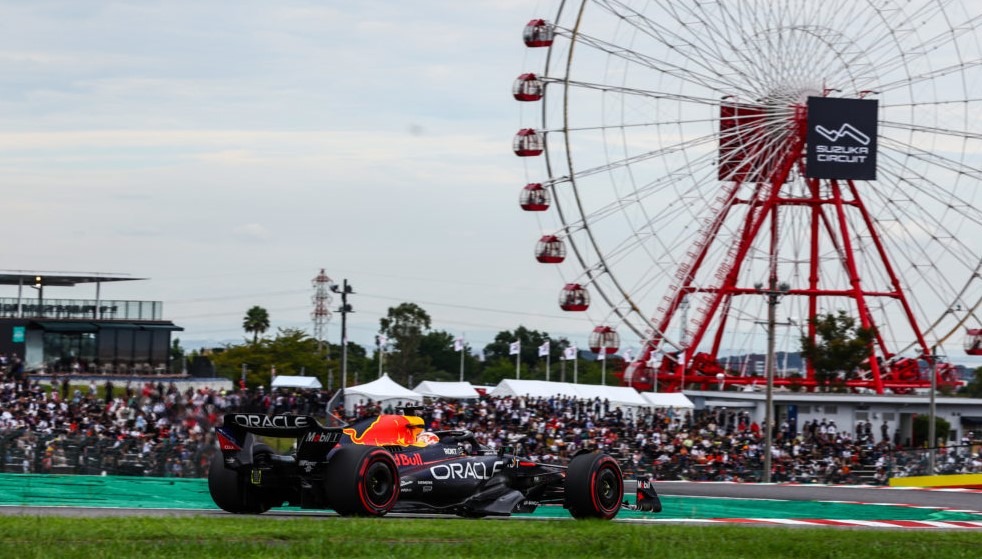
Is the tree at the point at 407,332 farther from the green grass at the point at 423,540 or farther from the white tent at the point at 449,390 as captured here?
the green grass at the point at 423,540

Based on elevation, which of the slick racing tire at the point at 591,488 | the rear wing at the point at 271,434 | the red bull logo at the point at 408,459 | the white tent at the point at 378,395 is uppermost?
the white tent at the point at 378,395

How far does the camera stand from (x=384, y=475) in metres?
17.9

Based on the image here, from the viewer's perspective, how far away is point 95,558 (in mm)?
11664

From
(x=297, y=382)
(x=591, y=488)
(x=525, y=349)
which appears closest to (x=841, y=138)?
(x=297, y=382)

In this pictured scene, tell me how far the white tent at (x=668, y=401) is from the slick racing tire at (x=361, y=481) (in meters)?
39.1

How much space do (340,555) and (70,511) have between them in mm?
7551

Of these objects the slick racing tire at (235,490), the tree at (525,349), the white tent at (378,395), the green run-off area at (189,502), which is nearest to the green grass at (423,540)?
the slick racing tire at (235,490)

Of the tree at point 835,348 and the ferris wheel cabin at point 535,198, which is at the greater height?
the ferris wheel cabin at point 535,198

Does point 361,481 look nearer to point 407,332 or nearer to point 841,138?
point 841,138

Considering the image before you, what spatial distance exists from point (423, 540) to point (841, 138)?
43.2m

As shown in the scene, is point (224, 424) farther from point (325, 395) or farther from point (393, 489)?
point (325, 395)

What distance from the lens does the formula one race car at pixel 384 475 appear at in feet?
58.0

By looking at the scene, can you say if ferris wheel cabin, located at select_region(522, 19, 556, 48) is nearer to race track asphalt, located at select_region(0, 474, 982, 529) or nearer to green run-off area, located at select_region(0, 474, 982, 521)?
race track asphalt, located at select_region(0, 474, 982, 529)

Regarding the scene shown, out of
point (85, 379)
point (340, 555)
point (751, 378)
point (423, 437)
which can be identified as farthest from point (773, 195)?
point (340, 555)
